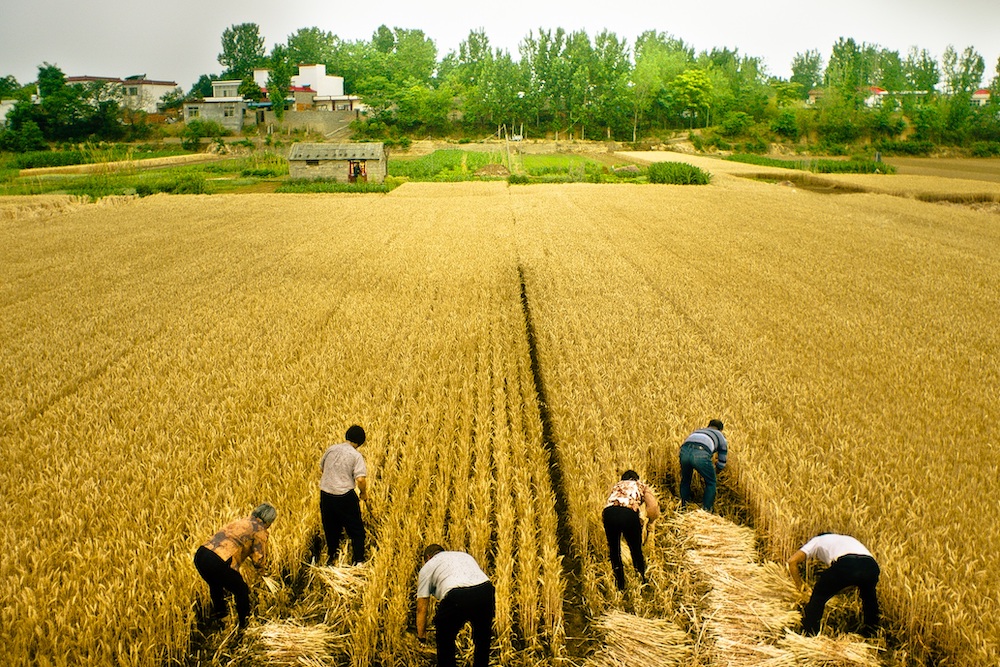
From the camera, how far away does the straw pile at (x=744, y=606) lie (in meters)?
4.99

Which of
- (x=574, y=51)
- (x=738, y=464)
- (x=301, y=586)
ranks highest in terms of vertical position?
(x=574, y=51)

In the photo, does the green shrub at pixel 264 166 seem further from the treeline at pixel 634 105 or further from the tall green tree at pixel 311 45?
the tall green tree at pixel 311 45

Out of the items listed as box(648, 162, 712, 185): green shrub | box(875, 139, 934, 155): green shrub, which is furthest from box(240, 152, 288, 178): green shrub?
box(875, 139, 934, 155): green shrub

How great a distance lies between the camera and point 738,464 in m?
7.56

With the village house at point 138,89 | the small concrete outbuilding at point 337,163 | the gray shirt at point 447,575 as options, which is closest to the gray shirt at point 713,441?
the gray shirt at point 447,575

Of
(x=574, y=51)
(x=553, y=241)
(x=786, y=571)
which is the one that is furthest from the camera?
(x=574, y=51)

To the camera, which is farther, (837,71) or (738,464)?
(837,71)

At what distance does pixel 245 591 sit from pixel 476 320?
9.35m

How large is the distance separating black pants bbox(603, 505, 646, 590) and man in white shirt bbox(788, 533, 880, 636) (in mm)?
1229

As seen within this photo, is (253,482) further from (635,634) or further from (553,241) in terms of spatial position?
(553,241)

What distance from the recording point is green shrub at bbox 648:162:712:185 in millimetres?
49625

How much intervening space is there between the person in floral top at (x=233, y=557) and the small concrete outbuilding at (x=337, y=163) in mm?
46757

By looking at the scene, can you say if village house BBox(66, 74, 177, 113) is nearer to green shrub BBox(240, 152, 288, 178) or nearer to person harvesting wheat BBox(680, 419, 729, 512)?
green shrub BBox(240, 152, 288, 178)

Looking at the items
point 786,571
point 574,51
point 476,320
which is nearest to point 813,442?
point 786,571
